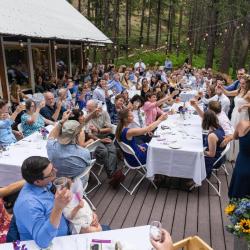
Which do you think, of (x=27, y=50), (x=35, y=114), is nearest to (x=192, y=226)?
(x=35, y=114)

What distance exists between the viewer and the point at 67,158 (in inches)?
125

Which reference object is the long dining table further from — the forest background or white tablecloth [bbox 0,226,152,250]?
the forest background

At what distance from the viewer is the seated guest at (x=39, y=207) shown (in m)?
1.85

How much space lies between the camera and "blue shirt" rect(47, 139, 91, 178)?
318 cm

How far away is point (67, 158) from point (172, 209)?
5.51ft

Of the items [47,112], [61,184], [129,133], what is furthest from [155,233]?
[47,112]

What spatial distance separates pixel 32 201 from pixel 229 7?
20189 mm

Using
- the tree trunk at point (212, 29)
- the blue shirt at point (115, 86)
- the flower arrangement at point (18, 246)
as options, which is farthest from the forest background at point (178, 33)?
the flower arrangement at point (18, 246)

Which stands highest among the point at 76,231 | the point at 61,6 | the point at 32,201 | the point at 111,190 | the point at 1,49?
the point at 61,6

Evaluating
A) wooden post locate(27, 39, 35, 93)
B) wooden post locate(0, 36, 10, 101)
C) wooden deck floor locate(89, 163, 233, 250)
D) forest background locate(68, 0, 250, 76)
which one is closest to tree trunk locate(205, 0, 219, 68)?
forest background locate(68, 0, 250, 76)

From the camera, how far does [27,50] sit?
430 inches

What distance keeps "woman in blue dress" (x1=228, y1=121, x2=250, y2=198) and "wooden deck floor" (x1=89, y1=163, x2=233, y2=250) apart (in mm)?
565

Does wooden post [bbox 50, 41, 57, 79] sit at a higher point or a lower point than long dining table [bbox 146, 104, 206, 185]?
higher

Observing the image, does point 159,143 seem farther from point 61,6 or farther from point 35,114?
point 61,6
